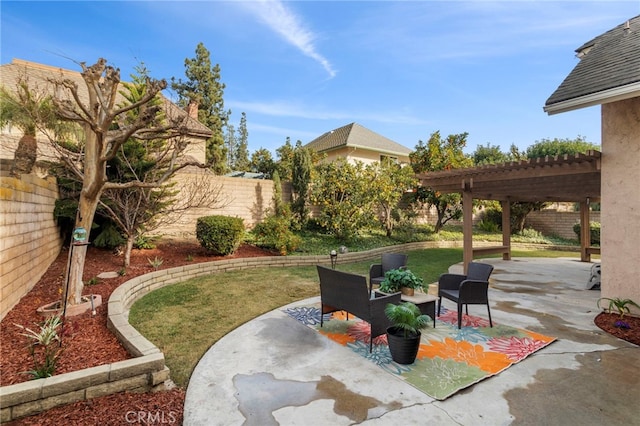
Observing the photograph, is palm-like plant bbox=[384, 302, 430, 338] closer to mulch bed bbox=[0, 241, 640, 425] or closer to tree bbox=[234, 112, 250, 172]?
mulch bed bbox=[0, 241, 640, 425]

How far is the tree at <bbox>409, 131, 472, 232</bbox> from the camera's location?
1614 cm

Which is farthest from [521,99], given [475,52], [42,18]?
[42,18]

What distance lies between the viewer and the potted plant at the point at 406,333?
358 cm

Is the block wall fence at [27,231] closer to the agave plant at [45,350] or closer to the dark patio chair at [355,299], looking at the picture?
the agave plant at [45,350]

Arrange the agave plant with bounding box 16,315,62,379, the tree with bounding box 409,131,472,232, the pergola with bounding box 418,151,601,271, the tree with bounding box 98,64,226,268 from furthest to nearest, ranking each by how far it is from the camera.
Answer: the tree with bounding box 409,131,472,232, the tree with bounding box 98,64,226,268, the pergola with bounding box 418,151,601,271, the agave plant with bounding box 16,315,62,379

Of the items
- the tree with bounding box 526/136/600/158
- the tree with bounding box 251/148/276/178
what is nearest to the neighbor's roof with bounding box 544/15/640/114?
the tree with bounding box 251/148/276/178

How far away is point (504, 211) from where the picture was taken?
12.8 meters

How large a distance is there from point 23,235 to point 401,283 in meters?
5.93

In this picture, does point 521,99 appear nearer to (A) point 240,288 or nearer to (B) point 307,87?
(B) point 307,87

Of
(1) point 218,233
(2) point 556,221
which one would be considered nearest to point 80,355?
(1) point 218,233

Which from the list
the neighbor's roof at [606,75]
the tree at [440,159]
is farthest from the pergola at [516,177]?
the tree at [440,159]

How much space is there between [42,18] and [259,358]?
6894 mm

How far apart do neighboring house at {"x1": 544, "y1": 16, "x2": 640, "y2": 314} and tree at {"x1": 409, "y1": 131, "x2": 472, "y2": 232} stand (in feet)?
33.1

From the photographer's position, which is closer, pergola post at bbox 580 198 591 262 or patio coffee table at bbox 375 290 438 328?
patio coffee table at bbox 375 290 438 328
